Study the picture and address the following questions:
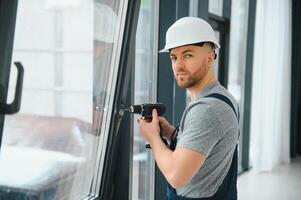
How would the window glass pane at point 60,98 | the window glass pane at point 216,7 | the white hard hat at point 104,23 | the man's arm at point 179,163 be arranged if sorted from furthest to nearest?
the window glass pane at point 216,7, the white hard hat at point 104,23, the window glass pane at point 60,98, the man's arm at point 179,163

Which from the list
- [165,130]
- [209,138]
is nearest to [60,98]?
[165,130]

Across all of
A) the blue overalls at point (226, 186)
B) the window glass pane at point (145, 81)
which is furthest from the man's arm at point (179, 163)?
the window glass pane at point (145, 81)

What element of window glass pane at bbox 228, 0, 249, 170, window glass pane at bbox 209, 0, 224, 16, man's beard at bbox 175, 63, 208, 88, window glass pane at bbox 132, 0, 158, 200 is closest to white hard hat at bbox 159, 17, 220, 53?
man's beard at bbox 175, 63, 208, 88

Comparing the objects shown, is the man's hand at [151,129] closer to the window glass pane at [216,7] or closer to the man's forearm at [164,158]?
the man's forearm at [164,158]

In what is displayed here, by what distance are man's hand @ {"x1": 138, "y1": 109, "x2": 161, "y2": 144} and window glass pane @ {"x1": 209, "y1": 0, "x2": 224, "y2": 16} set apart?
2.80m

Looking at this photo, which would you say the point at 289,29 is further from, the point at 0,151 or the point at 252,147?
the point at 0,151

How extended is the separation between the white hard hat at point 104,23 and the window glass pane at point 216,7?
7.31 ft

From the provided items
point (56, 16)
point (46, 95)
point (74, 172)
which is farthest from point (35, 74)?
point (74, 172)

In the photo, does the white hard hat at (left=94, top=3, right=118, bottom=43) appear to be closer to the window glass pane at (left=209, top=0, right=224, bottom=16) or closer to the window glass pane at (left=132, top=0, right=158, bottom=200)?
the window glass pane at (left=132, top=0, right=158, bottom=200)

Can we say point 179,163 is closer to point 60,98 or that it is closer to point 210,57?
point 210,57

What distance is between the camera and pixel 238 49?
4.88 m

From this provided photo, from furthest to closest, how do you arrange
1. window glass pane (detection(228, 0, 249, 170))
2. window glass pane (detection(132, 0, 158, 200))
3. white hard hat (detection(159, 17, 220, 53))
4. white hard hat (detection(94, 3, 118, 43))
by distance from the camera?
window glass pane (detection(228, 0, 249, 170)) → window glass pane (detection(132, 0, 158, 200)) → white hard hat (detection(94, 3, 118, 43)) → white hard hat (detection(159, 17, 220, 53))

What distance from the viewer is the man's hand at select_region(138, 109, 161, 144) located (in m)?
1.44

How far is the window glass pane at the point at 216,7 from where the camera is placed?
4.05 m
